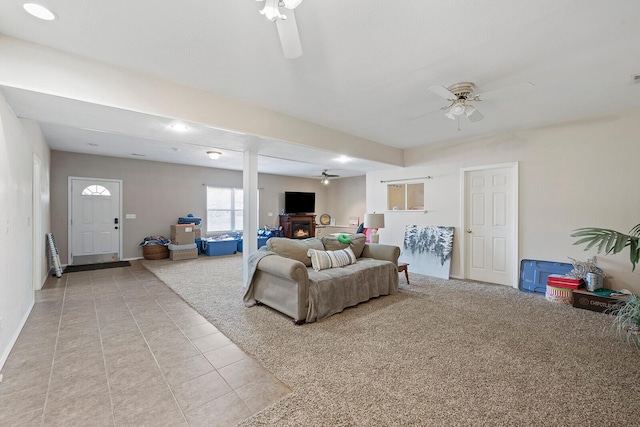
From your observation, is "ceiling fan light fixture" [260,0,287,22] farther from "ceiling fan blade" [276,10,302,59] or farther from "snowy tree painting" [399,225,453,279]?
"snowy tree painting" [399,225,453,279]

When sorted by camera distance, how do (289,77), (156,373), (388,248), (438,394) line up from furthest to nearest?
(388,248) → (289,77) → (156,373) → (438,394)

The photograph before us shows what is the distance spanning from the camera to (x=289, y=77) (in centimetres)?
281

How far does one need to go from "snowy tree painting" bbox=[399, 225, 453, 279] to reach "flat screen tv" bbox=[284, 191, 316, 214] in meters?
4.51

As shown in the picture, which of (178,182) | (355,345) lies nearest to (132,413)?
(355,345)

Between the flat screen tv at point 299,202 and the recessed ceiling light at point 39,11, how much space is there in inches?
297

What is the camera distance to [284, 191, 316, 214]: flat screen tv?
942cm

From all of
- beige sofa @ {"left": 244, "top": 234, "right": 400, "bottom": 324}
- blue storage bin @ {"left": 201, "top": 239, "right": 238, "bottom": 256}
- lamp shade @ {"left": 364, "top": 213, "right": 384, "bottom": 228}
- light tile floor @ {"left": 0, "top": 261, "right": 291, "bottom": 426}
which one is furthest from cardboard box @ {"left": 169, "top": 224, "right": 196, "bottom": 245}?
lamp shade @ {"left": 364, "top": 213, "right": 384, "bottom": 228}

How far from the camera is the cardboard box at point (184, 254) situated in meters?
6.77

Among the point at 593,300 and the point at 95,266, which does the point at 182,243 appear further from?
the point at 593,300

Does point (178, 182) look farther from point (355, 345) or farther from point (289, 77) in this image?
point (355, 345)

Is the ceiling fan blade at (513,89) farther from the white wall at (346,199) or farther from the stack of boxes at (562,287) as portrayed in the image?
the white wall at (346,199)

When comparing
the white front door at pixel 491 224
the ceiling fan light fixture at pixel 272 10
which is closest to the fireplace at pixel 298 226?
the white front door at pixel 491 224

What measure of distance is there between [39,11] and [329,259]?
137 inches

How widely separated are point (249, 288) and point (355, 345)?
5.64 ft
